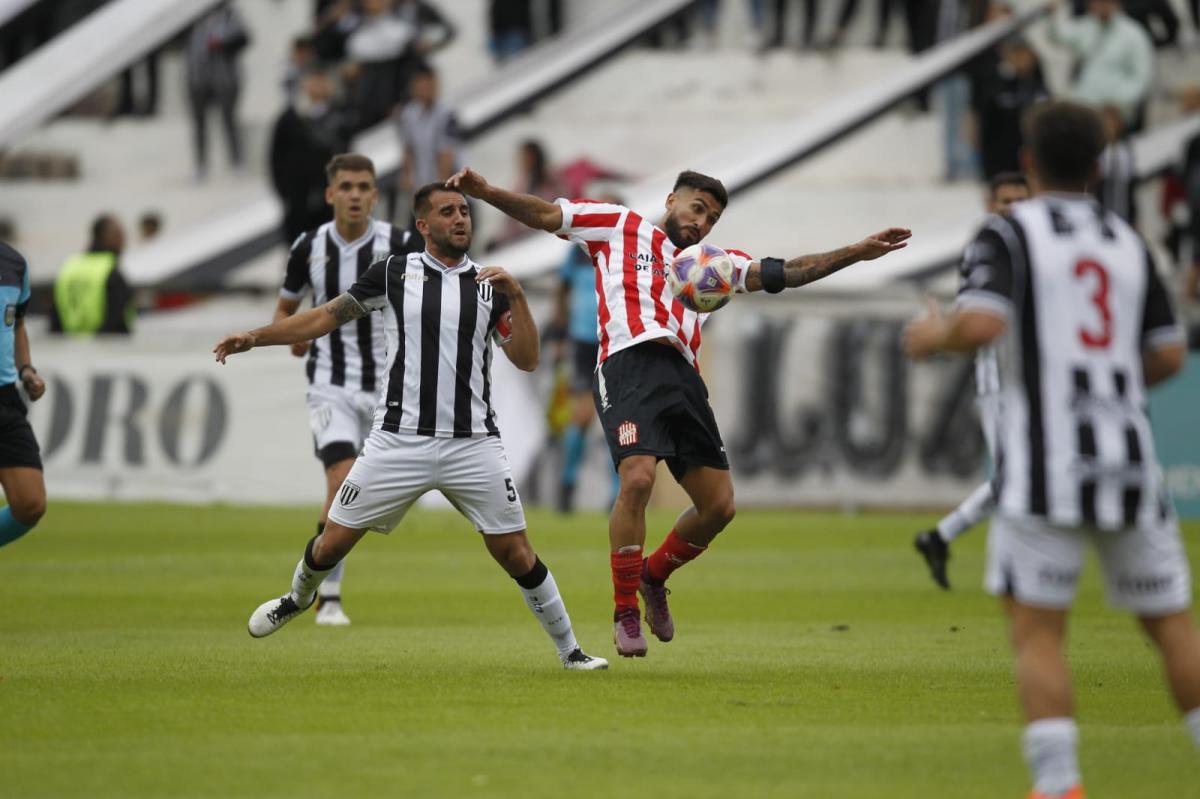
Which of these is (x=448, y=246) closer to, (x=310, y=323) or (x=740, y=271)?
(x=310, y=323)

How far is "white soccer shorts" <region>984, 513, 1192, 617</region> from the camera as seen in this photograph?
5.99 meters

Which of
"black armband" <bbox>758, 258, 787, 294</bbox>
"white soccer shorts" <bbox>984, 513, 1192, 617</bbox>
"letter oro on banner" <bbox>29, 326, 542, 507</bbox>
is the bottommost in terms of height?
"letter oro on banner" <bbox>29, 326, 542, 507</bbox>

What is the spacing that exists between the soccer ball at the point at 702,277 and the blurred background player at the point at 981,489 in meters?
3.24

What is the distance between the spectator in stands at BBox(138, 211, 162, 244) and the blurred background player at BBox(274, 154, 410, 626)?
1401cm

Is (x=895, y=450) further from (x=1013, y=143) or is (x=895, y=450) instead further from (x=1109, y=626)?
(x=1109, y=626)

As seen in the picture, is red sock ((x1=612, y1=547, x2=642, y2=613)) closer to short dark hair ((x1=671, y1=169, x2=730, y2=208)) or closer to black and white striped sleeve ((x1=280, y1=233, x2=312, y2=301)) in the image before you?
short dark hair ((x1=671, y1=169, x2=730, y2=208))

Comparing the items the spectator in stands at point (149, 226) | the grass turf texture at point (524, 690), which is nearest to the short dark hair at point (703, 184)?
the grass turf texture at point (524, 690)

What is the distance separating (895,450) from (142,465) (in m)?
6.95

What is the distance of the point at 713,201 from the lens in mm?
9812

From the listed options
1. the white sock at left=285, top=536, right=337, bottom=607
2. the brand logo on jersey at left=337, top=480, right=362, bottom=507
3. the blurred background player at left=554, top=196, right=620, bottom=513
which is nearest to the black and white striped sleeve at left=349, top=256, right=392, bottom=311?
the brand logo on jersey at left=337, top=480, right=362, bottom=507

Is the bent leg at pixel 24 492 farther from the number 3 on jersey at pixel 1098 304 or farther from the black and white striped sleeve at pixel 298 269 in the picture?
the number 3 on jersey at pixel 1098 304

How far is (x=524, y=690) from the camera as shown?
28.0 ft

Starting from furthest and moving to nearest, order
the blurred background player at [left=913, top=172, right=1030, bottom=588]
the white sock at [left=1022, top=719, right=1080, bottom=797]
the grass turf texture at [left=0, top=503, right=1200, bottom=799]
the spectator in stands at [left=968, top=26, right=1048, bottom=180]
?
the spectator in stands at [left=968, top=26, right=1048, bottom=180] → the blurred background player at [left=913, top=172, right=1030, bottom=588] → the grass turf texture at [left=0, top=503, right=1200, bottom=799] → the white sock at [left=1022, top=719, right=1080, bottom=797]

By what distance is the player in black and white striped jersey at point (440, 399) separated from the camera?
9102 mm
